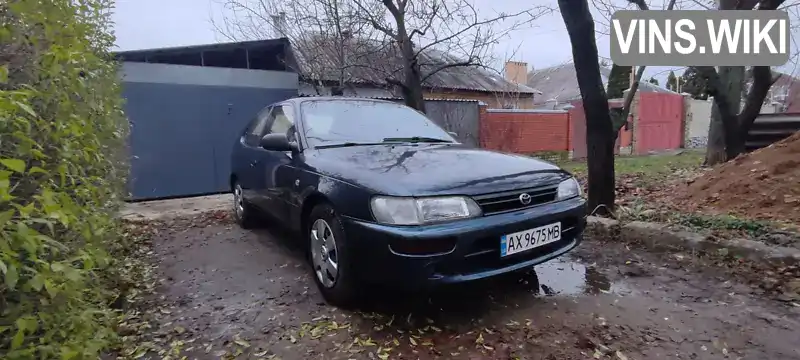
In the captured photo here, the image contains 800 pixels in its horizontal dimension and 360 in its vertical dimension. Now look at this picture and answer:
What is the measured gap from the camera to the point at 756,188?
4777 mm

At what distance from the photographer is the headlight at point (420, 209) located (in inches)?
97.8

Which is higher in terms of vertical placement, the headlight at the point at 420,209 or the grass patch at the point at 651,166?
the headlight at the point at 420,209

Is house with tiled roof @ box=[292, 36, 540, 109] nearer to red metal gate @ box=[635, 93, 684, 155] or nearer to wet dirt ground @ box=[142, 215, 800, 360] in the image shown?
wet dirt ground @ box=[142, 215, 800, 360]

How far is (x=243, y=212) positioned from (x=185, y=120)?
355 cm

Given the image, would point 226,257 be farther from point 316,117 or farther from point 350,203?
point 350,203

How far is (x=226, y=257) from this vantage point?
4.35m

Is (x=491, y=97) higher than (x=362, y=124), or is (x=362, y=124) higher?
(x=491, y=97)

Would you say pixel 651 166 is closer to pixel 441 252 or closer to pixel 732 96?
pixel 732 96

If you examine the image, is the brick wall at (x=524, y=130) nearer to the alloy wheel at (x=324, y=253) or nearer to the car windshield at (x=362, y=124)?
the car windshield at (x=362, y=124)

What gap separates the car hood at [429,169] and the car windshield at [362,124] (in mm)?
203

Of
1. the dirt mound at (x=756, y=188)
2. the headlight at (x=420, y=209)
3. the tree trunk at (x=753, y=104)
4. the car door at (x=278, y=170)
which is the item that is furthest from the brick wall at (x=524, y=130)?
the headlight at (x=420, y=209)

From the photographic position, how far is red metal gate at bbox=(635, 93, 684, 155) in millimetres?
16391

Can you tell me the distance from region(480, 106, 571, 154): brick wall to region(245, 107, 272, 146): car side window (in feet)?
23.5

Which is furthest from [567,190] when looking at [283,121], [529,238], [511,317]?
[283,121]
